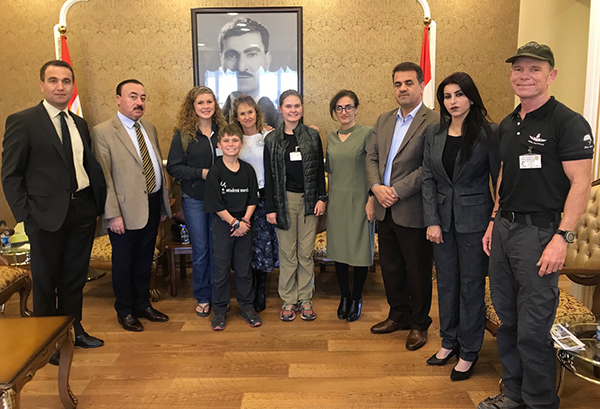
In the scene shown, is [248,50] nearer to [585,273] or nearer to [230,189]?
[230,189]

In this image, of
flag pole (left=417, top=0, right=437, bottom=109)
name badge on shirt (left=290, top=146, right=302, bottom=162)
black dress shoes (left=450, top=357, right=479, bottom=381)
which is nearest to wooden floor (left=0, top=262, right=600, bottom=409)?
black dress shoes (left=450, top=357, right=479, bottom=381)

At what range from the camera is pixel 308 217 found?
3.24 meters

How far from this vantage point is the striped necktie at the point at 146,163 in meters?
3.09

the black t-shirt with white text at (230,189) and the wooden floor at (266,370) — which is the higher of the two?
the black t-shirt with white text at (230,189)

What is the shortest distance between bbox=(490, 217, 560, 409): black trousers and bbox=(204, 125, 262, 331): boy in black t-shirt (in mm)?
1671

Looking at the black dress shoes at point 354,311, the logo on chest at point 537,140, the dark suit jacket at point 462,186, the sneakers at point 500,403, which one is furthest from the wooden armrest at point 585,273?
the black dress shoes at point 354,311

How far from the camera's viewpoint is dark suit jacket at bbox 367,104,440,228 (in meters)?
2.70

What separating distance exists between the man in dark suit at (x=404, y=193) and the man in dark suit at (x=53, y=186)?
1773 mm

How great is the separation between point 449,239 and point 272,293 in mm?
1926

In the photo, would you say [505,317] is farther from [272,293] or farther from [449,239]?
[272,293]

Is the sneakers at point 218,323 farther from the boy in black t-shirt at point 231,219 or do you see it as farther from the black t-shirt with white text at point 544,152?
the black t-shirt with white text at point 544,152

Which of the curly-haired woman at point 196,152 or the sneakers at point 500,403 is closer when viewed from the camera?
the sneakers at point 500,403

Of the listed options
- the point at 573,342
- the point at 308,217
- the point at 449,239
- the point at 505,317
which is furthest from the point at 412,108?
the point at 573,342

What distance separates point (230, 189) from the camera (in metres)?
3.12
